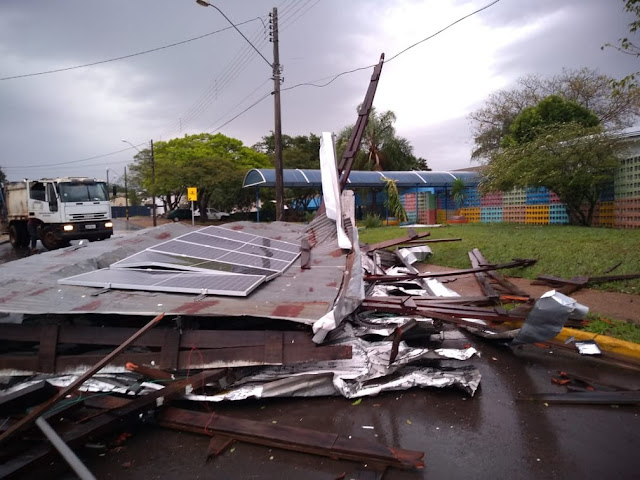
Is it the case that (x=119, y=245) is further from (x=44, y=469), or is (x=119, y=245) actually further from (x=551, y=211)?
(x=551, y=211)

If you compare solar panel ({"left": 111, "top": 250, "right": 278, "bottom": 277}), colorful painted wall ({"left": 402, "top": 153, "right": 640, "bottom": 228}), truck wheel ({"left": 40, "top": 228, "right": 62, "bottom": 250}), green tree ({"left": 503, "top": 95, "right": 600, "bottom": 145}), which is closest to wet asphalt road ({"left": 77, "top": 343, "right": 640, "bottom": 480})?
solar panel ({"left": 111, "top": 250, "right": 278, "bottom": 277})

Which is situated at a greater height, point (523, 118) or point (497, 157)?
point (523, 118)

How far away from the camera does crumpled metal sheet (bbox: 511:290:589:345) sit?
422cm

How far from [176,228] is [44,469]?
5.45 m

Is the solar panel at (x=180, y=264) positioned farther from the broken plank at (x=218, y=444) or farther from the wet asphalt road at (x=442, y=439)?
the broken plank at (x=218, y=444)

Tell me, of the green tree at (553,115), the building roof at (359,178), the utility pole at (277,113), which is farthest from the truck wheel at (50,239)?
the green tree at (553,115)

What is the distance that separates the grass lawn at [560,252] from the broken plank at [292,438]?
19.8 feet

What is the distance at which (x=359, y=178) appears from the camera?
26312mm

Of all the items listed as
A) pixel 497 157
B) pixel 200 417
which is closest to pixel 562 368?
pixel 200 417

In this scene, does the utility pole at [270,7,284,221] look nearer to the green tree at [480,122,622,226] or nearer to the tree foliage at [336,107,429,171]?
the green tree at [480,122,622,226]

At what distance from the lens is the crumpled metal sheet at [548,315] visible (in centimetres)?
422

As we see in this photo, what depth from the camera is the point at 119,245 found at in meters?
6.76

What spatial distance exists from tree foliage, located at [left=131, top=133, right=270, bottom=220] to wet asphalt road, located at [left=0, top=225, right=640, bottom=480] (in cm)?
3443

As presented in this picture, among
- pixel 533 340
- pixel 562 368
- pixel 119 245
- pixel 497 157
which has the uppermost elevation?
pixel 497 157
